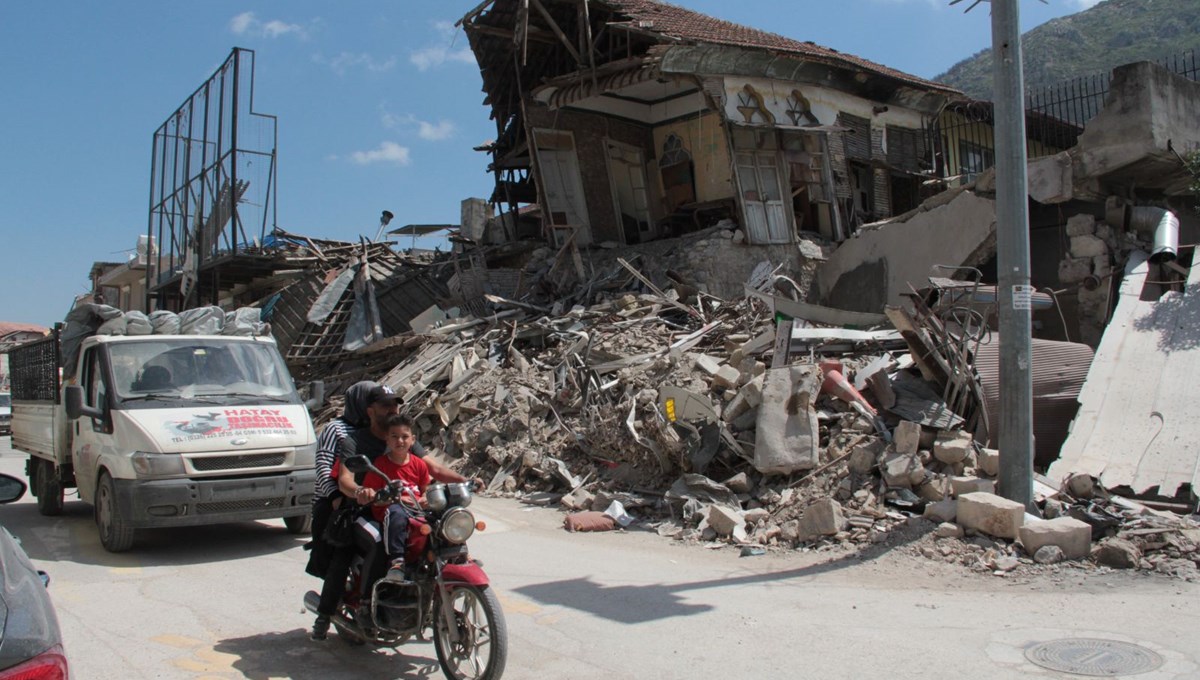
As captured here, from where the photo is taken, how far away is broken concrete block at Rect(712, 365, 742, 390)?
10.6 meters

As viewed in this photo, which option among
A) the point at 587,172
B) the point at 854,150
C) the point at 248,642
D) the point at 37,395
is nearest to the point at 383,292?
the point at 587,172

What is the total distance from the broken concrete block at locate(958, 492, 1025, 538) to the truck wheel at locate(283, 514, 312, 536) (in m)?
6.34

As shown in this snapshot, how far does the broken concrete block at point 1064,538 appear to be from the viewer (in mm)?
6988

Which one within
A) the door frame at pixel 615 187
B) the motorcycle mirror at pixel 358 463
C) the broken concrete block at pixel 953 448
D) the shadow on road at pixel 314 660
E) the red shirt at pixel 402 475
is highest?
the door frame at pixel 615 187

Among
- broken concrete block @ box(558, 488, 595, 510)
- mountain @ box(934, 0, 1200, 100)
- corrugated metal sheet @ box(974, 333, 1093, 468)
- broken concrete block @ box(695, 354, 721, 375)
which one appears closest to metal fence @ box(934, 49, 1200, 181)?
broken concrete block @ box(695, 354, 721, 375)

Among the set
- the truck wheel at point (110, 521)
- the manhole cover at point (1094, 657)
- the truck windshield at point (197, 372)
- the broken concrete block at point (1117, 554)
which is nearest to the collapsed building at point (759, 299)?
the broken concrete block at point (1117, 554)

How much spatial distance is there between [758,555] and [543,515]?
3.21 metres

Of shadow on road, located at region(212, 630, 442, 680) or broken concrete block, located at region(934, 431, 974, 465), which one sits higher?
broken concrete block, located at region(934, 431, 974, 465)

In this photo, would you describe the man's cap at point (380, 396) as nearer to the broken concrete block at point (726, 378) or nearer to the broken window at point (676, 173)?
the broken concrete block at point (726, 378)

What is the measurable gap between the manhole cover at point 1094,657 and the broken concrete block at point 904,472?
3.21 m

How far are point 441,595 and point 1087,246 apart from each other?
1122 cm

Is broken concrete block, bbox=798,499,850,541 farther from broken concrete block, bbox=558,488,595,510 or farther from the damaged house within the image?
the damaged house

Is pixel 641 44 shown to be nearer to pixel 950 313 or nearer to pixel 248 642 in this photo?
pixel 950 313

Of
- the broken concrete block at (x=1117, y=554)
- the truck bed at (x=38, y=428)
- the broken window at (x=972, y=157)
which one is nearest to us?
the broken concrete block at (x=1117, y=554)
